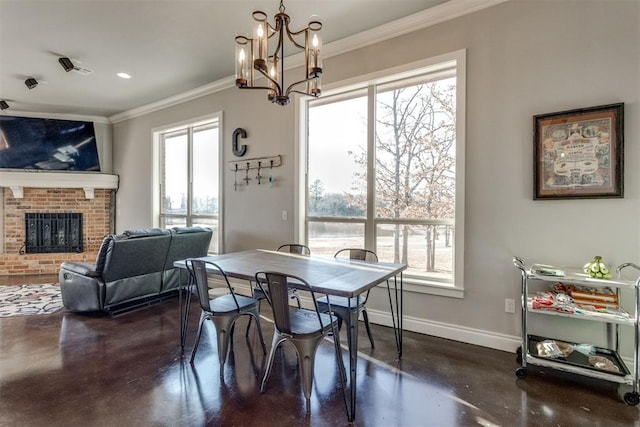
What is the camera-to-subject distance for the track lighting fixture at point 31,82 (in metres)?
4.60

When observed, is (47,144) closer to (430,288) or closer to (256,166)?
(256,166)

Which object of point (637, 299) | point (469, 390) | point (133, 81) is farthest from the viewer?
point (133, 81)

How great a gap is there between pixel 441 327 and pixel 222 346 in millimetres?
1909

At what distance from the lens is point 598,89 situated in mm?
2355

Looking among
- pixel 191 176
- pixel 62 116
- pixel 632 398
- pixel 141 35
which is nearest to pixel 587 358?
pixel 632 398

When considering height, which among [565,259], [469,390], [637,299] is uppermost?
[565,259]

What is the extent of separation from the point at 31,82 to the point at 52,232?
2.87 meters

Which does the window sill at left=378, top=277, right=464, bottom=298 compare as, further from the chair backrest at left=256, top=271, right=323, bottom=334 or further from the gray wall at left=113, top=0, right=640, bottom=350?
the chair backrest at left=256, top=271, right=323, bottom=334

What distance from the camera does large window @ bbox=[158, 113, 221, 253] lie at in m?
5.03

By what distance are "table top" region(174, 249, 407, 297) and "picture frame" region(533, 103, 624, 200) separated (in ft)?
4.27

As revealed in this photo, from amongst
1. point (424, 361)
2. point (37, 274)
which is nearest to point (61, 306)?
point (37, 274)

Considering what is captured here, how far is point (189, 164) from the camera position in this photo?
17.7 feet

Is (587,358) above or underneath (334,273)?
underneath

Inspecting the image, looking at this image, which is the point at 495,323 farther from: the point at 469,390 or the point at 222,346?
the point at 222,346
